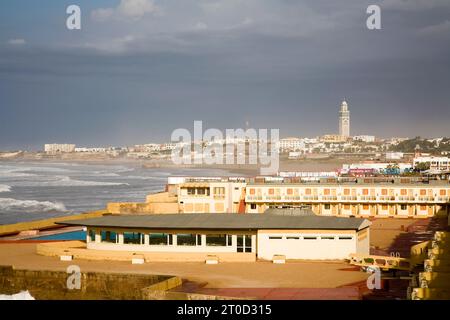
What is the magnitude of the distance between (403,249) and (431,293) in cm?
2254

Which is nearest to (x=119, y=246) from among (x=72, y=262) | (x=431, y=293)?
(x=72, y=262)

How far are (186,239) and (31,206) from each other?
64457mm

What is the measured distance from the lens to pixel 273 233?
40812mm

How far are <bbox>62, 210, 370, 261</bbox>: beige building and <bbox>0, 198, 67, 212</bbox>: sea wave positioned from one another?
54.2 metres

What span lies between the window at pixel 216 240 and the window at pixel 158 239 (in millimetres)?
2152

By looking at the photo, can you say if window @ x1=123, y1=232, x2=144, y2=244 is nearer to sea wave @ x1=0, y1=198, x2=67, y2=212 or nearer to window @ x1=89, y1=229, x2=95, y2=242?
window @ x1=89, y1=229, x2=95, y2=242

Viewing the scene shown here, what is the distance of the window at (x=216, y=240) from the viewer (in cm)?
4138

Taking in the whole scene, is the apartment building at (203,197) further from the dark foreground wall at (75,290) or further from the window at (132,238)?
the dark foreground wall at (75,290)

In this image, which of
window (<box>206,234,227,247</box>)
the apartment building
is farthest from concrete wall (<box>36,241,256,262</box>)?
the apartment building

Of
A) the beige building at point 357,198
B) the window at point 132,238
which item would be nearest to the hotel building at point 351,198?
the beige building at point 357,198

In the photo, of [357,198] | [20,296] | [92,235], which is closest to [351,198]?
[357,198]
